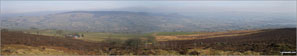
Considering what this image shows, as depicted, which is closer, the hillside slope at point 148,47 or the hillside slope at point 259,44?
the hillside slope at point 148,47

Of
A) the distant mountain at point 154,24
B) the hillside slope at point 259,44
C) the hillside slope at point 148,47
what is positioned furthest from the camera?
the distant mountain at point 154,24

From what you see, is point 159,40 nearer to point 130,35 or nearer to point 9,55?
point 130,35

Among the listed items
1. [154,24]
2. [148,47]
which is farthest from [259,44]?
[154,24]

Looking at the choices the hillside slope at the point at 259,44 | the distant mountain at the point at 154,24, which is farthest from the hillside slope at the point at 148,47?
the distant mountain at the point at 154,24

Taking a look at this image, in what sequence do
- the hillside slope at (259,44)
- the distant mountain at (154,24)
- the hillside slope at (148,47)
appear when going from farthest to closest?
the distant mountain at (154,24)
the hillside slope at (259,44)
the hillside slope at (148,47)

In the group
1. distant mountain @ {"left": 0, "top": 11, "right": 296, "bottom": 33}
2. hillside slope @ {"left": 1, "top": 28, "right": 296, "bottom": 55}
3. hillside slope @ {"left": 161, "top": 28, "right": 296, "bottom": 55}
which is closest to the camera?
hillside slope @ {"left": 1, "top": 28, "right": 296, "bottom": 55}

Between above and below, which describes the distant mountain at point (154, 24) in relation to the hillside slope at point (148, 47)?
below

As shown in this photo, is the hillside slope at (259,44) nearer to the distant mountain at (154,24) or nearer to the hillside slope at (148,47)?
the hillside slope at (148,47)

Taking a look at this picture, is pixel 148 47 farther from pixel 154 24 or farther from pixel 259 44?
pixel 154 24

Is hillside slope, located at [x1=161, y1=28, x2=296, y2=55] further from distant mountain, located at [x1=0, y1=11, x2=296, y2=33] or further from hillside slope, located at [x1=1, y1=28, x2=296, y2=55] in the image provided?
distant mountain, located at [x1=0, y1=11, x2=296, y2=33]

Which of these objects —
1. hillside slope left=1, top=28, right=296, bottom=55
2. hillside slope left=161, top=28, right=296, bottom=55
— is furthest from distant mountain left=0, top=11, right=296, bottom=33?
hillside slope left=1, top=28, right=296, bottom=55

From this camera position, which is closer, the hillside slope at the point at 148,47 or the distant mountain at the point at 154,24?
the hillside slope at the point at 148,47

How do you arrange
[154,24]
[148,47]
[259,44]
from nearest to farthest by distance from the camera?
[148,47] < [259,44] < [154,24]
